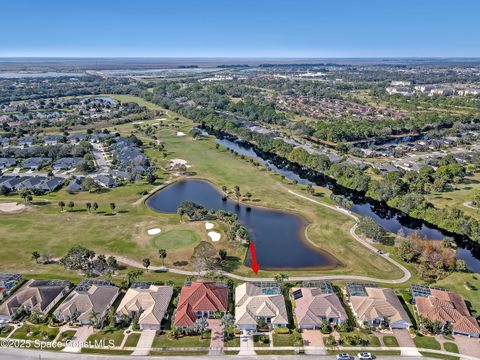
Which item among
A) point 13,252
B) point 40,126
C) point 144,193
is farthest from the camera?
point 40,126

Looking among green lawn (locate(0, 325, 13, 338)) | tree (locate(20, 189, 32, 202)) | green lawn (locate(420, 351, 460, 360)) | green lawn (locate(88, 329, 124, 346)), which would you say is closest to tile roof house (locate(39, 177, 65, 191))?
tree (locate(20, 189, 32, 202))

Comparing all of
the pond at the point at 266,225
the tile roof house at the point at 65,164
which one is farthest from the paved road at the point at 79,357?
the tile roof house at the point at 65,164

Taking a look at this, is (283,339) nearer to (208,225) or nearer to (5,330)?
(208,225)

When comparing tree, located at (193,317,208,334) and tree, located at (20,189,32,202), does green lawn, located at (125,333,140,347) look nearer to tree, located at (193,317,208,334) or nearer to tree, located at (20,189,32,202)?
tree, located at (193,317,208,334)

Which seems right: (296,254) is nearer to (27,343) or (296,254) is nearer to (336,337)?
(336,337)

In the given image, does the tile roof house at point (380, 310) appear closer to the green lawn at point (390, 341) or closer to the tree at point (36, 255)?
the green lawn at point (390, 341)

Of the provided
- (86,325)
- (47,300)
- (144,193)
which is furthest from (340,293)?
(144,193)
